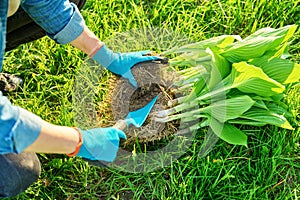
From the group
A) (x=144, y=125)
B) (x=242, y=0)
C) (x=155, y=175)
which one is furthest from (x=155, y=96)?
(x=242, y=0)

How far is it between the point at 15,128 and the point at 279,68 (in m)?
0.91

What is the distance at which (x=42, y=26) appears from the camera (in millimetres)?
1521

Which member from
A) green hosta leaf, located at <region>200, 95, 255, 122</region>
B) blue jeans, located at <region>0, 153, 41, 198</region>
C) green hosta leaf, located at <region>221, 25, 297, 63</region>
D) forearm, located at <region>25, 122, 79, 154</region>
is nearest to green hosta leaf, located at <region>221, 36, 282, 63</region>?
green hosta leaf, located at <region>221, 25, 297, 63</region>

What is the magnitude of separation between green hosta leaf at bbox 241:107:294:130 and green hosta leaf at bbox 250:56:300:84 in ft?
0.38

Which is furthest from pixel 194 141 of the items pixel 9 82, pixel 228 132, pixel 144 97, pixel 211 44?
pixel 9 82

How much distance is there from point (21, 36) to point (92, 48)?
0.84 ft

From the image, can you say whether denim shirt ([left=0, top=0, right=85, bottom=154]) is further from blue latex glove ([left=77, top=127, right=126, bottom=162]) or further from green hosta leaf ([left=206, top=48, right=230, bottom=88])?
green hosta leaf ([left=206, top=48, right=230, bottom=88])

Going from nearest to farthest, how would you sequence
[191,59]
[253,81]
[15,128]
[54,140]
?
[15,128] → [54,140] → [253,81] → [191,59]

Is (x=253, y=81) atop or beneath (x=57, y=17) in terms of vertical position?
beneath

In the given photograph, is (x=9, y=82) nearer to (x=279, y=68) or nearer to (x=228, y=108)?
(x=228, y=108)

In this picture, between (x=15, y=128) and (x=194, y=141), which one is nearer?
(x=15, y=128)

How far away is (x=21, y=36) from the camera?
165 centimetres

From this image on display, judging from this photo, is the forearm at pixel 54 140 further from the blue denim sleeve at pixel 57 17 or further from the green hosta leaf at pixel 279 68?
the green hosta leaf at pixel 279 68

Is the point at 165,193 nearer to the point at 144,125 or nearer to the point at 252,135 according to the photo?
the point at 144,125
